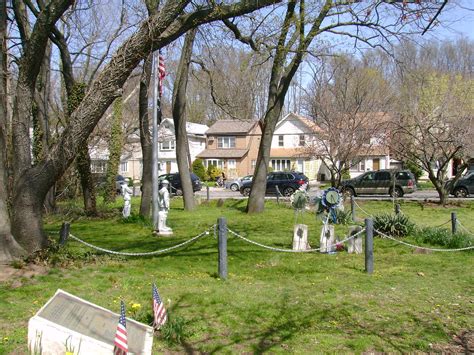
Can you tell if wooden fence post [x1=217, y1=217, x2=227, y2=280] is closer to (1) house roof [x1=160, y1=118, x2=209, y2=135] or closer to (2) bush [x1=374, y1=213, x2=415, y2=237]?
(2) bush [x1=374, y1=213, x2=415, y2=237]

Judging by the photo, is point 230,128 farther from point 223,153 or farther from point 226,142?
point 223,153

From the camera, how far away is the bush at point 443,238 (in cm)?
1214

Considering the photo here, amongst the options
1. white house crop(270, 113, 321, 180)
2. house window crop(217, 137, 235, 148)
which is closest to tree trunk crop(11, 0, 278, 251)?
white house crop(270, 113, 321, 180)

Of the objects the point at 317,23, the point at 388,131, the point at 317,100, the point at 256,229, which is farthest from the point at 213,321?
the point at 317,100

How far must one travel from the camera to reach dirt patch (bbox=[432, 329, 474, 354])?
5719 mm

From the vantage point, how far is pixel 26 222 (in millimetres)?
8922

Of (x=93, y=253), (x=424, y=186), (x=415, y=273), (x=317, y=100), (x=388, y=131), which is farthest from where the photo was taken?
(x=424, y=186)

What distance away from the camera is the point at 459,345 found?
5883 millimetres

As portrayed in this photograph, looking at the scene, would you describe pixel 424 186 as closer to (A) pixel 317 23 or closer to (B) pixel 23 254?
(A) pixel 317 23

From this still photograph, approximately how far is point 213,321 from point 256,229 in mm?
9082

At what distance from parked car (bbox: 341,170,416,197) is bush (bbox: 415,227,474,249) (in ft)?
61.4

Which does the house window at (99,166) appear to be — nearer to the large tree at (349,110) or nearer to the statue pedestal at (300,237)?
the large tree at (349,110)

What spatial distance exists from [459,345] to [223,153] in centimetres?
5161

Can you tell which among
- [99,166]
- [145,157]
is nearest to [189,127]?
[99,166]
